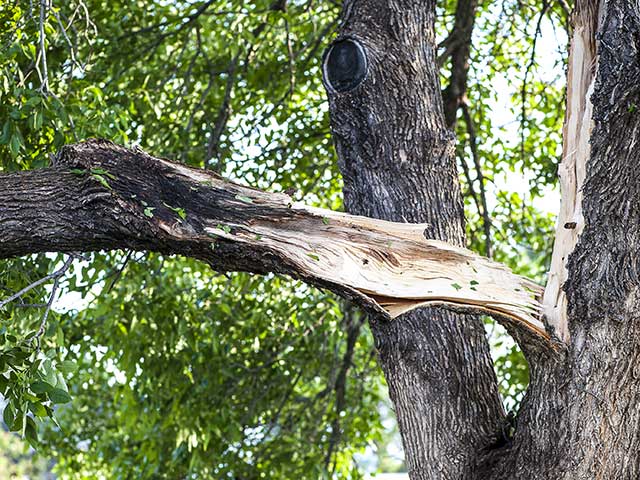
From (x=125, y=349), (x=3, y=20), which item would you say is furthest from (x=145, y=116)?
(x=3, y=20)

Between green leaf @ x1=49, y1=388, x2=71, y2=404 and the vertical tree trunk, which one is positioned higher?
the vertical tree trunk

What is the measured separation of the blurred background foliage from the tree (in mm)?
1633

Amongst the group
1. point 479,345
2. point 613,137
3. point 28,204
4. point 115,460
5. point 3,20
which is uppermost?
point 3,20

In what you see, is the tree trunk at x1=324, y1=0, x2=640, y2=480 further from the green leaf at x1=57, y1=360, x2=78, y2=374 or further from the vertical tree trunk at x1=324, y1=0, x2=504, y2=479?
the green leaf at x1=57, y1=360, x2=78, y2=374

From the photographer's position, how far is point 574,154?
2.46m

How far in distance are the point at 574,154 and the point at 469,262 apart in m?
0.41

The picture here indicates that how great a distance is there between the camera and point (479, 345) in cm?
281

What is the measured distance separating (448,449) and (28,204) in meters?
1.39

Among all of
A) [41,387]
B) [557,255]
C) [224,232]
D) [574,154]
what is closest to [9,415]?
[41,387]

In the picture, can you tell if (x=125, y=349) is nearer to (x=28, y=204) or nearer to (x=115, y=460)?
(x=115, y=460)

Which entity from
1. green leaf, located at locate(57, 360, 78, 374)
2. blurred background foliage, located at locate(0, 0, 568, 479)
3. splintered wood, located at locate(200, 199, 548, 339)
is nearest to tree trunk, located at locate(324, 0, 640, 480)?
splintered wood, located at locate(200, 199, 548, 339)

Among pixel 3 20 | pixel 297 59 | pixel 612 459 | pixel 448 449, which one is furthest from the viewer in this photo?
pixel 297 59

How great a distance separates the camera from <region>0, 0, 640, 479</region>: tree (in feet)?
7.26

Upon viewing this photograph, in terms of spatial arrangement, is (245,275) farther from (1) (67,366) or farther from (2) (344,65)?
(1) (67,366)
